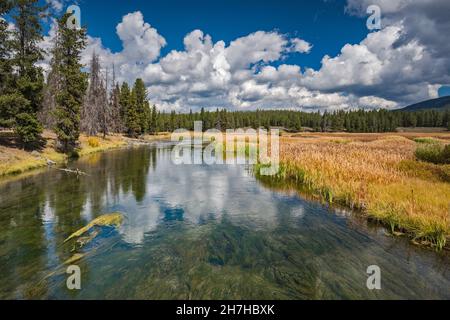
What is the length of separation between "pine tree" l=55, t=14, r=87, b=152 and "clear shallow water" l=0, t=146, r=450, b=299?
19.0m

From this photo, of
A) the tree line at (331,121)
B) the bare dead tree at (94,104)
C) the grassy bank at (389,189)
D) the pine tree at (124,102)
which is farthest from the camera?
the tree line at (331,121)

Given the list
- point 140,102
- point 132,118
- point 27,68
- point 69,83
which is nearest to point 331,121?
point 140,102

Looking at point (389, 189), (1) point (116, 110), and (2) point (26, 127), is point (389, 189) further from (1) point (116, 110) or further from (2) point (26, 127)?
(1) point (116, 110)

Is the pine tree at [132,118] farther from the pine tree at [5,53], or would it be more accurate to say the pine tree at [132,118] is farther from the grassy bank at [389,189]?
the grassy bank at [389,189]

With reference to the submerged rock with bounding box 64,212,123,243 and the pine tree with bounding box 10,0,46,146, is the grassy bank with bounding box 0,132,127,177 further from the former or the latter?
the submerged rock with bounding box 64,212,123,243

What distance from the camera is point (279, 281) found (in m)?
7.08

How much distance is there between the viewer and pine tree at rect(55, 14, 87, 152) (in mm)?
32281

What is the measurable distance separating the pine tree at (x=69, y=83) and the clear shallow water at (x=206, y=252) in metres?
19.0

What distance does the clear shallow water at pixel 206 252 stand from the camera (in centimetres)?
670

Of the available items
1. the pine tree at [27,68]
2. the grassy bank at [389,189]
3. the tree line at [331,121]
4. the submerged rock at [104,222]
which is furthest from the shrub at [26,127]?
the tree line at [331,121]

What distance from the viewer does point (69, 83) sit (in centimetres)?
3300
